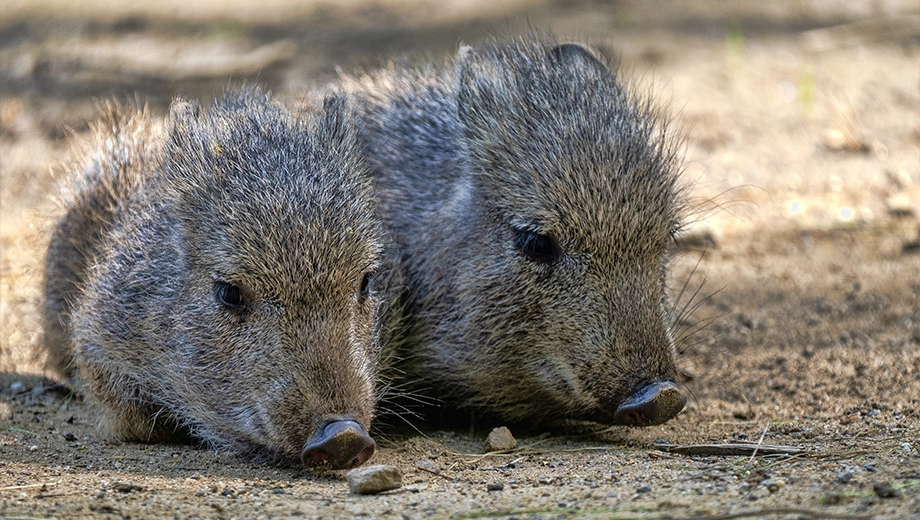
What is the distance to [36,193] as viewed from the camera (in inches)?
362

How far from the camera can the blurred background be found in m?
9.15

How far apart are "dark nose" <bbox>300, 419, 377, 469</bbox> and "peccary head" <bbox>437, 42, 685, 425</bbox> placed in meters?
1.30

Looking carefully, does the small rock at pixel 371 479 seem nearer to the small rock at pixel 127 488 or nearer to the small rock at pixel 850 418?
the small rock at pixel 127 488

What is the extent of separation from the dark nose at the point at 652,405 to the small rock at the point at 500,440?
0.61m

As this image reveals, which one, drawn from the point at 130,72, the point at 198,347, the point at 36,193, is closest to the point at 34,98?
the point at 130,72

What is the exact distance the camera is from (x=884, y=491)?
3982 mm

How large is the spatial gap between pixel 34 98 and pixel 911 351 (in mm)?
8212

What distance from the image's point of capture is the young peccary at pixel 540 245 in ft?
18.3

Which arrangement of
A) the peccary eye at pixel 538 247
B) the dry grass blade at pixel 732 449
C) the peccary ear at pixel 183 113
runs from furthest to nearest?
1. the peccary ear at pixel 183 113
2. the peccary eye at pixel 538 247
3. the dry grass blade at pixel 732 449

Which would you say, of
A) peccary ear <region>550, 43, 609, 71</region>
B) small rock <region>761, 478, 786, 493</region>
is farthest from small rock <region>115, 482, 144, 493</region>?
peccary ear <region>550, 43, 609, 71</region>

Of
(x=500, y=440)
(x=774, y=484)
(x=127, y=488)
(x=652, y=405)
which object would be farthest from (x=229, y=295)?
(x=774, y=484)

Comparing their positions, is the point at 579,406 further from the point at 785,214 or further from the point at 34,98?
the point at 34,98

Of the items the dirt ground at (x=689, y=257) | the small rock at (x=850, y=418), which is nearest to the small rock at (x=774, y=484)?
the dirt ground at (x=689, y=257)

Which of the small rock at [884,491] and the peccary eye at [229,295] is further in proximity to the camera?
the peccary eye at [229,295]
